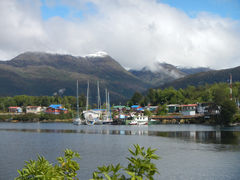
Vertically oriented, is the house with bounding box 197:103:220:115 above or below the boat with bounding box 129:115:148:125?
above

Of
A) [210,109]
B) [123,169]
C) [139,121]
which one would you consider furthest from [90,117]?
[123,169]

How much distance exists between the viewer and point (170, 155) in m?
48.2

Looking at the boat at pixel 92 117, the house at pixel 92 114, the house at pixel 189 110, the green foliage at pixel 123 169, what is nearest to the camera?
the green foliage at pixel 123 169

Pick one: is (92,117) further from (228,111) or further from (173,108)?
(228,111)

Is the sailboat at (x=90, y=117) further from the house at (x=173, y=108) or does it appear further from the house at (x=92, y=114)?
the house at (x=173, y=108)

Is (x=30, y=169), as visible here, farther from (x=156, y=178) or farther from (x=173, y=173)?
(x=173, y=173)

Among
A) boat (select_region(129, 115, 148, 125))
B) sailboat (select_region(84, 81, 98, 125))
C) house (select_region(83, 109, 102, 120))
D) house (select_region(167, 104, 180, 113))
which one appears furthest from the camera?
house (select_region(167, 104, 180, 113))

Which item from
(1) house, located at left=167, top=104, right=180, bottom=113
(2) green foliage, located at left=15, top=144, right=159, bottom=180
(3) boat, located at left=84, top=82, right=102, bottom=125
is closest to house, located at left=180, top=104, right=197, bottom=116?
(1) house, located at left=167, top=104, right=180, bottom=113

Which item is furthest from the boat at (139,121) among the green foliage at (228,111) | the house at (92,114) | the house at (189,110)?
the green foliage at (228,111)

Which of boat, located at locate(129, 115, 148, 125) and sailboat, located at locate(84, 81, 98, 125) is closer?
sailboat, located at locate(84, 81, 98, 125)

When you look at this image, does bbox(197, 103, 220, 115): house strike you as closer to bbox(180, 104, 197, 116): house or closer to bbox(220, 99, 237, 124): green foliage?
bbox(180, 104, 197, 116): house

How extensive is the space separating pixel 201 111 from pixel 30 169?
15557 centimetres

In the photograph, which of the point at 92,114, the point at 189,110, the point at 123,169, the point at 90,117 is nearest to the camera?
the point at 123,169

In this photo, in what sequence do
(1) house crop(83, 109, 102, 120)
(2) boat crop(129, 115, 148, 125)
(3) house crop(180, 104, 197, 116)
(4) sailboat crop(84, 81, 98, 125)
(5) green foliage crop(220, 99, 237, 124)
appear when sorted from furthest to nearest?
(3) house crop(180, 104, 197, 116)
(1) house crop(83, 109, 102, 120)
(2) boat crop(129, 115, 148, 125)
(4) sailboat crop(84, 81, 98, 125)
(5) green foliage crop(220, 99, 237, 124)
